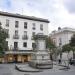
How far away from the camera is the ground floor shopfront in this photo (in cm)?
4897

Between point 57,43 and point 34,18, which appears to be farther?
point 57,43

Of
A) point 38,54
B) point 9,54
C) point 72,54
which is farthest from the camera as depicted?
point 72,54

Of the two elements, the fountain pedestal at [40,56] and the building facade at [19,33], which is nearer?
the fountain pedestal at [40,56]

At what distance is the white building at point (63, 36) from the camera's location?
59.7m

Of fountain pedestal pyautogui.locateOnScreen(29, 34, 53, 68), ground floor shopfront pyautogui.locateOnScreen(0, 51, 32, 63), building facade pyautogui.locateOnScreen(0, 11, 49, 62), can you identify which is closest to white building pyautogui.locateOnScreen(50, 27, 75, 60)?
building facade pyautogui.locateOnScreen(0, 11, 49, 62)

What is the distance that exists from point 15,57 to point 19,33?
230 inches

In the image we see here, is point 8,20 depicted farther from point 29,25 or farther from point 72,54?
point 72,54

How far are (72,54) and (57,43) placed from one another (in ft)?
23.3

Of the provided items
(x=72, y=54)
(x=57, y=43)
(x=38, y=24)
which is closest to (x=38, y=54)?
(x=38, y=24)

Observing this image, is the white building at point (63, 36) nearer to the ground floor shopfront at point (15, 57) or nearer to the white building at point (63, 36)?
the white building at point (63, 36)

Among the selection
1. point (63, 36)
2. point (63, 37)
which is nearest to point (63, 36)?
point (63, 36)

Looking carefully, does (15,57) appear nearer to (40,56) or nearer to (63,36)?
(63,36)

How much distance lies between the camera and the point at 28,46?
170 feet

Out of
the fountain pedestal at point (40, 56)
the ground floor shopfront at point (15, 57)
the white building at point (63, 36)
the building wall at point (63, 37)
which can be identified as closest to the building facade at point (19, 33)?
the ground floor shopfront at point (15, 57)
